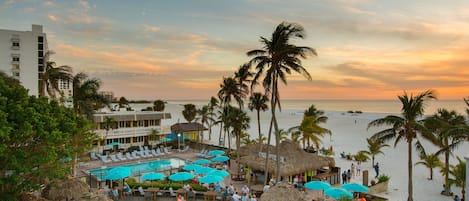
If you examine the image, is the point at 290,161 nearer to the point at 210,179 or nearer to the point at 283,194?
the point at 210,179

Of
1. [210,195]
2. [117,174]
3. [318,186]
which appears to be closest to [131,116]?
[117,174]

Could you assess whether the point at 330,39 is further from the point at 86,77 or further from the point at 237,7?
the point at 86,77

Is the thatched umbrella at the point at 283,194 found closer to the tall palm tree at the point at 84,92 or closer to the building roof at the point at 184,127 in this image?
the tall palm tree at the point at 84,92

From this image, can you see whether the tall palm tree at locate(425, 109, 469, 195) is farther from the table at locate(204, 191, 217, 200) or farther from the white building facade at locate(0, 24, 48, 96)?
the white building facade at locate(0, 24, 48, 96)

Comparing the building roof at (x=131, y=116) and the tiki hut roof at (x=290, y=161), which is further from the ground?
the building roof at (x=131, y=116)

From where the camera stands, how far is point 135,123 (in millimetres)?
40031

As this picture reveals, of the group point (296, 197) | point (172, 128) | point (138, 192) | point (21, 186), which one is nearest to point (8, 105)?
point (21, 186)

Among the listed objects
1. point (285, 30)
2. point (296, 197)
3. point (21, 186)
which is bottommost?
point (296, 197)

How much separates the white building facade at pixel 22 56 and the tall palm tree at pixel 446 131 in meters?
49.1

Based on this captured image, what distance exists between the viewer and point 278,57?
17891 millimetres

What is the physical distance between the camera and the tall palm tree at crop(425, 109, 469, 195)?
1557cm

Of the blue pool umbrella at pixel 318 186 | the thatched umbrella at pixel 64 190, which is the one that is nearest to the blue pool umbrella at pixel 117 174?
the thatched umbrella at pixel 64 190

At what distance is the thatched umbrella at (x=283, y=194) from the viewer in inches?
531

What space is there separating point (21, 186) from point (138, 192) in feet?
24.7
